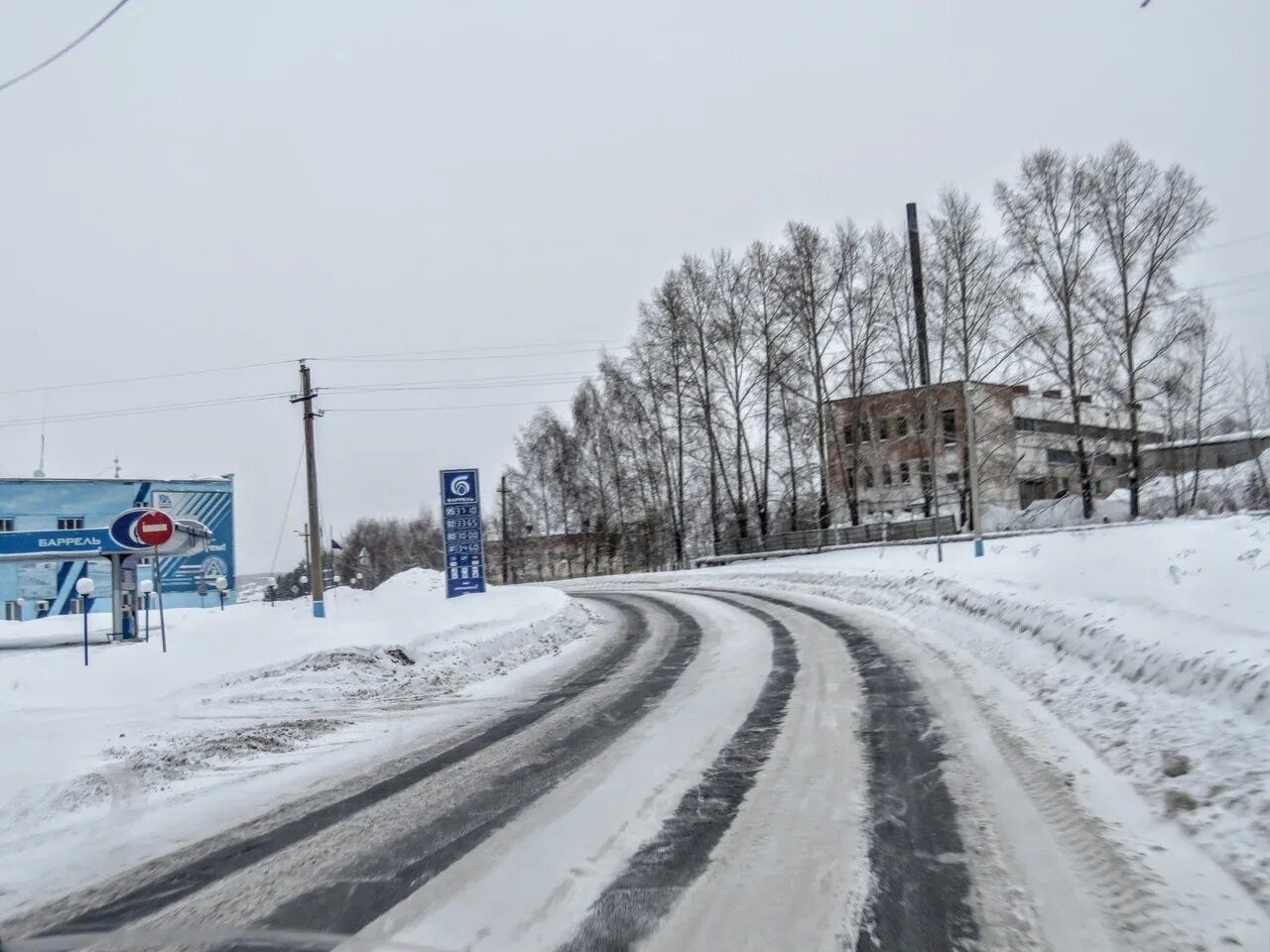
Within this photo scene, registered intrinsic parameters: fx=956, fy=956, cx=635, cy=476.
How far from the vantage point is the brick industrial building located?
42.8 m

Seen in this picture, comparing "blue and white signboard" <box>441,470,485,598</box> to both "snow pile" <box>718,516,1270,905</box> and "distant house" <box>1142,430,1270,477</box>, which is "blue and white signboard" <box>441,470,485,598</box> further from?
"distant house" <box>1142,430,1270,477</box>

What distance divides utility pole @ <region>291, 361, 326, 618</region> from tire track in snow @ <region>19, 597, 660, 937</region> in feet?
57.9

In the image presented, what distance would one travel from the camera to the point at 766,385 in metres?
48.6

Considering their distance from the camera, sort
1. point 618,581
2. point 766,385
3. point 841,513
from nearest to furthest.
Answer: point 618,581
point 766,385
point 841,513

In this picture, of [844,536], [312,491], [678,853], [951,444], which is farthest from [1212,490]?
[678,853]

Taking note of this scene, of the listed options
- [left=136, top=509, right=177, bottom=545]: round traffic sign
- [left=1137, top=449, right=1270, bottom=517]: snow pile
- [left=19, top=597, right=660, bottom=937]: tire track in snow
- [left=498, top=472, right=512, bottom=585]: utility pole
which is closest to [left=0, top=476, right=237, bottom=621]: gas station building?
[left=498, top=472, right=512, bottom=585]: utility pole

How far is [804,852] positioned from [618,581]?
3951 centimetres

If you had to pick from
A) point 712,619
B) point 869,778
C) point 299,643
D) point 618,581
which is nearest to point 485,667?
point 299,643

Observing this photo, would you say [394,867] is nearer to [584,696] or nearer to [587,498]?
[584,696]

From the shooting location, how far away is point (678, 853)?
498 centimetres

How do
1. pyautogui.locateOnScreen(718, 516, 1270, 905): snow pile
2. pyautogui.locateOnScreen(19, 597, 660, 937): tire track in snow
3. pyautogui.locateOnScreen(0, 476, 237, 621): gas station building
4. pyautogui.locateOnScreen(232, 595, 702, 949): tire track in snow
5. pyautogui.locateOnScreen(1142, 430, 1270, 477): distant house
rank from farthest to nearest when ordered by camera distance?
pyautogui.locateOnScreen(0, 476, 237, 621): gas station building < pyautogui.locateOnScreen(1142, 430, 1270, 477): distant house < pyautogui.locateOnScreen(718, 516, 1270, 905): snow pile < pyautogui.locateOnScreen(19, 597, 660, 937): tire track in snow < pyautogui.locateOnScreen(232, 595, 702, 949): tire track in snow

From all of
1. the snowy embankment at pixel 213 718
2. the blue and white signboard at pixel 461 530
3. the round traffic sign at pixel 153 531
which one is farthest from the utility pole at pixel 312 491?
the round traffic sign at pixel 153 531

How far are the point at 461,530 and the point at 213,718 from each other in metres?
14.6

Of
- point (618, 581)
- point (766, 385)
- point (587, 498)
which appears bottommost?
point (618, 581)
